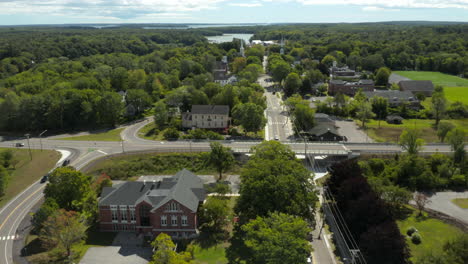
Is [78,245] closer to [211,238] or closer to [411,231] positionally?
[211,238]

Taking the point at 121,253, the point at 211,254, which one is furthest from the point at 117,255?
the point at 211,254

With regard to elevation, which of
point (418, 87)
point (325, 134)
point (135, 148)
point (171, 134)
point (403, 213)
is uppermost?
point (418, 87)

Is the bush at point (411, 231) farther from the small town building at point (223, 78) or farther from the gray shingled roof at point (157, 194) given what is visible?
the small town building at point (223, 78)

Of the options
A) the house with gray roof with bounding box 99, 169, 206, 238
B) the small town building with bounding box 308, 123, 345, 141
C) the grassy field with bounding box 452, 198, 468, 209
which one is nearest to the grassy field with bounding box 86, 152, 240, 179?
the house with gray roof with bounding box 99, 169, 206, 238

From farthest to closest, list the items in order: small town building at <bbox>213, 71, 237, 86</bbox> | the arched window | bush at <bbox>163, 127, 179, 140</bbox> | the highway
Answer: small town building at <bbox>213, 71, 237, 86</bbox>
bush at <bbox>163, 127, 179, 140</bbox>
the highway
the arched window

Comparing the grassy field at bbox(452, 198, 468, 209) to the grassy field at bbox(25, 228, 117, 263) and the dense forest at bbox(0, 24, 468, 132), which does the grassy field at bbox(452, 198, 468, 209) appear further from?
the dense forest at bbox(0, 24, 468, 132)
